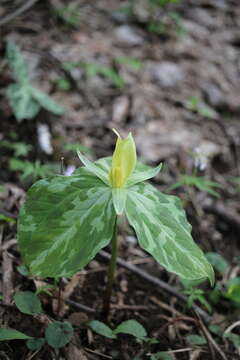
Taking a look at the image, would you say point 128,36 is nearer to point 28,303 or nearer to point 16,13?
point 16,13

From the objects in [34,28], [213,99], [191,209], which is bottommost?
[191,209]

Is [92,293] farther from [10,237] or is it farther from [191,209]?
[191,209]

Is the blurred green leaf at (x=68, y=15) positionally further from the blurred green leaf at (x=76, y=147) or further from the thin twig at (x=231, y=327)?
the thin twig at (x=231, y=327)

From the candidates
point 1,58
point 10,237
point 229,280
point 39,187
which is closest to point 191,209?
point 229,280

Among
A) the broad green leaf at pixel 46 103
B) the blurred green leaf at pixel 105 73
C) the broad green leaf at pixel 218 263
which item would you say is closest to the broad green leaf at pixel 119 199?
the broad green leaf at pixel 218 263

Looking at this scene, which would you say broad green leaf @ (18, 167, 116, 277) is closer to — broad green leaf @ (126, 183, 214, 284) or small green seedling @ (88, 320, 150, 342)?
broad green leaf @ (126, 183, 214, 284)
